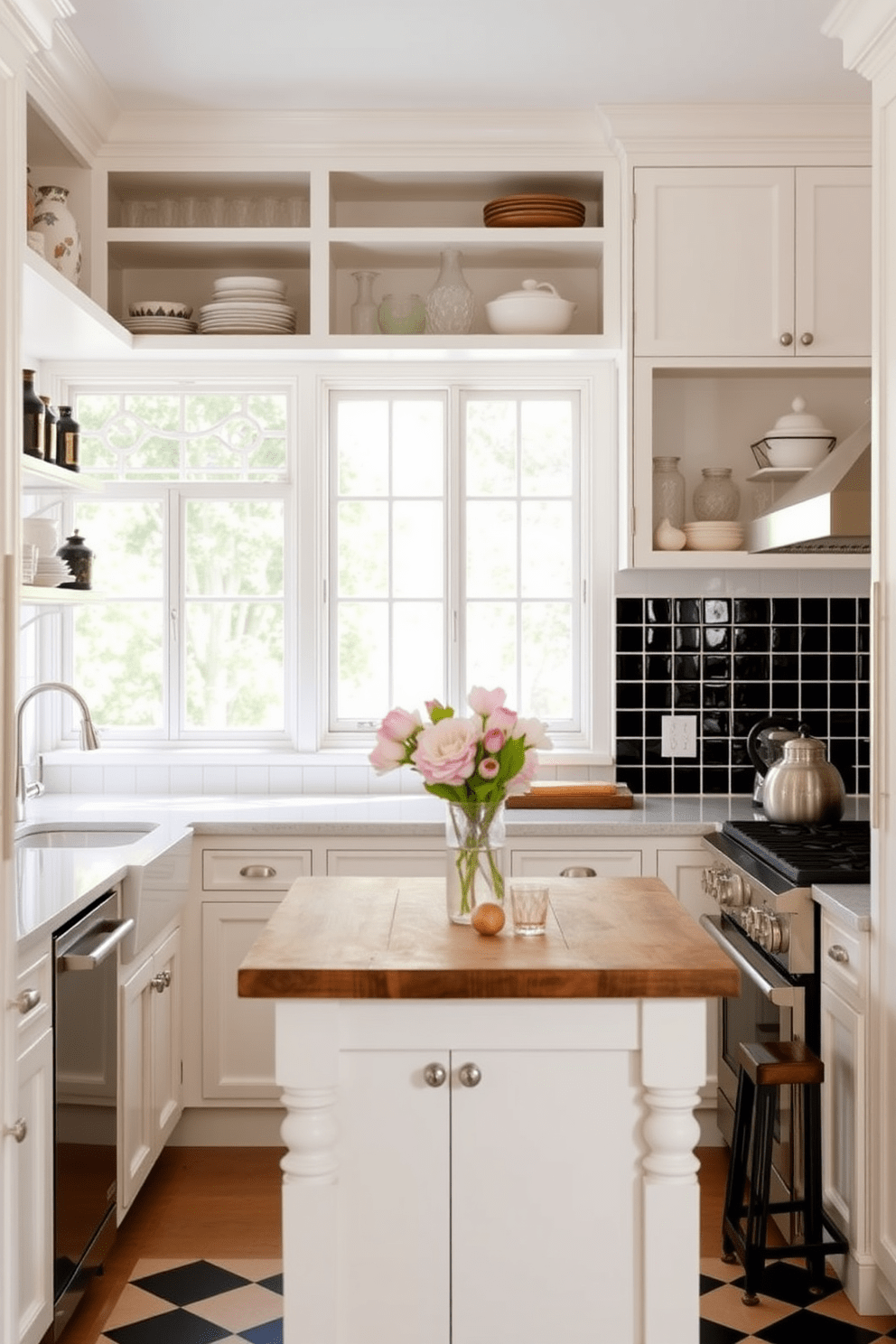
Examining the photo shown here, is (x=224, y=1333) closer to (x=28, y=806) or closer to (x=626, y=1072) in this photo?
A: (x=626, y=1072)

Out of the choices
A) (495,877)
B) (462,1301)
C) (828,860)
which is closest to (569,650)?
(828,860)

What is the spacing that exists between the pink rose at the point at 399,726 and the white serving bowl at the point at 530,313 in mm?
2171

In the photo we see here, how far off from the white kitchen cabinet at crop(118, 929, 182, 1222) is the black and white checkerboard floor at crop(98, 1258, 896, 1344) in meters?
0.24

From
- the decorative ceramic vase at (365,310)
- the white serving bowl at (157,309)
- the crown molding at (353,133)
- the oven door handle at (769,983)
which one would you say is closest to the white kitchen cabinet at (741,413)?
the crown molding at (353,133)

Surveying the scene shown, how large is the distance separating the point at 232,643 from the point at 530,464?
112 centimetres

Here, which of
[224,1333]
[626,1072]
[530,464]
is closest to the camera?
[626,1072]

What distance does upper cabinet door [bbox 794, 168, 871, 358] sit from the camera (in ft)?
13.0

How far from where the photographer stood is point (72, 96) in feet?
11.9

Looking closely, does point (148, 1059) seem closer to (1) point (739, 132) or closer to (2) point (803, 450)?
(2) point (803, 450)

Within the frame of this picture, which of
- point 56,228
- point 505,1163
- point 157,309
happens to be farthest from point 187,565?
point 505,1163

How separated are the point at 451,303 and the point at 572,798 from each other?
5.04 feet

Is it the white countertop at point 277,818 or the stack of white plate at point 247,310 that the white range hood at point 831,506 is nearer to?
the white countertop at point 277,818

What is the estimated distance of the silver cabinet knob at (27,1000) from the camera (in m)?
2.41

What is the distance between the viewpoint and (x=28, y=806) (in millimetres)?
4020
